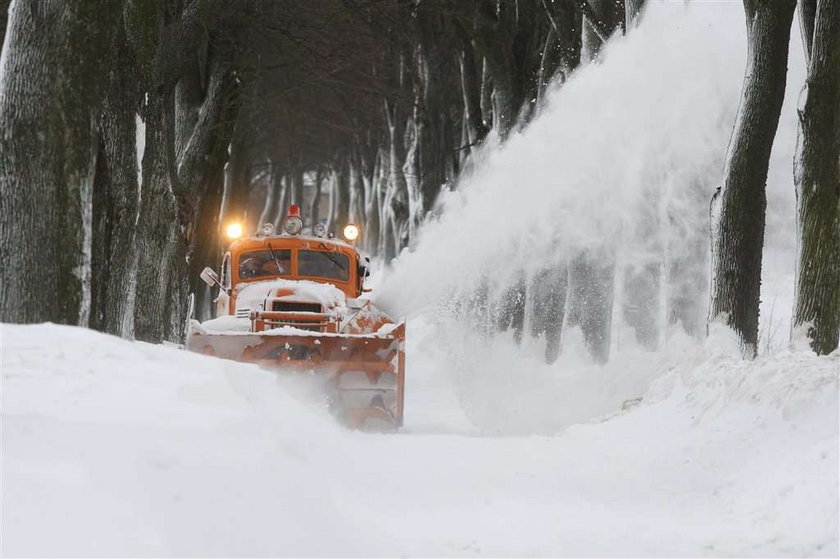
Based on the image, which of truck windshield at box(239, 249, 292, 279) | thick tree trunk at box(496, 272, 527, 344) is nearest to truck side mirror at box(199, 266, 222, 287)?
truck windshield at box(239, 249, 292, 279)

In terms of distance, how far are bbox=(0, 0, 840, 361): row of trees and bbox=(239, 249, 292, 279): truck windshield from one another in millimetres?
1045

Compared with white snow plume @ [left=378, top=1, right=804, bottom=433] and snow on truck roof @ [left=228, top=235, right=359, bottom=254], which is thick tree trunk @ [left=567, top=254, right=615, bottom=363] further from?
snow on truck roof @ [left=228, top=235, right=359, bottom=254]

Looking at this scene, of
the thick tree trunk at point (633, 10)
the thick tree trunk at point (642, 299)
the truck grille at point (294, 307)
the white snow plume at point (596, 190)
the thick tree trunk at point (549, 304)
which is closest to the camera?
the truck grille at point (294, 307)

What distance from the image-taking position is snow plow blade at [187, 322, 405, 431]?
9.70 m

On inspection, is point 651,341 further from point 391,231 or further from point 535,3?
point 391,231

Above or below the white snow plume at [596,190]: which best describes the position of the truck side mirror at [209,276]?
below

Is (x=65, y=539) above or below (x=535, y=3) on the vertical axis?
below

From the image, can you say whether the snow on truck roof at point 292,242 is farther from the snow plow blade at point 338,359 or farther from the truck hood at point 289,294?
the snow plow blade at point 338,359

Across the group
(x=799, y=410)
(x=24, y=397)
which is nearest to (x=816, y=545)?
(x=799, y=410)

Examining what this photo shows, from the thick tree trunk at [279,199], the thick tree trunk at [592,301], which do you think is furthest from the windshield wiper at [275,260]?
the thick tree trunk at [279,199]

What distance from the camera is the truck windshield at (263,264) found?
39.4 ft

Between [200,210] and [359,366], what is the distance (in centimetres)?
810

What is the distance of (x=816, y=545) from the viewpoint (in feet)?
14.9

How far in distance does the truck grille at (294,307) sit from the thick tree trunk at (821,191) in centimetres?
533
